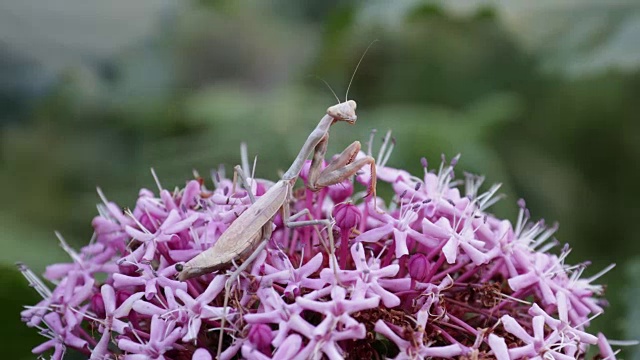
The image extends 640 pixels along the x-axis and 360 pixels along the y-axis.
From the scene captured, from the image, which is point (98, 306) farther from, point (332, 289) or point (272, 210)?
point (332, 289)

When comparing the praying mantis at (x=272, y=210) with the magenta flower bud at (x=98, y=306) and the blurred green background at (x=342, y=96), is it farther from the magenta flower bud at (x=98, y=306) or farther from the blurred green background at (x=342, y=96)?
the blurred green background at (x=342, y=96)

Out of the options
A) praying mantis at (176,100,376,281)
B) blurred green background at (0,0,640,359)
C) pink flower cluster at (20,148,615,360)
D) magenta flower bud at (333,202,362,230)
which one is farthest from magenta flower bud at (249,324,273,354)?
blurred green background at (0,0,640,359)

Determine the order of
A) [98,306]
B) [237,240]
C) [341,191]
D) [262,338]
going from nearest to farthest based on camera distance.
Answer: [262,338] → [237,240] → [98,306] → [341,191]

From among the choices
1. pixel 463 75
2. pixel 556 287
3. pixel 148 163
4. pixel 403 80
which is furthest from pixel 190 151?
pixel 556 287

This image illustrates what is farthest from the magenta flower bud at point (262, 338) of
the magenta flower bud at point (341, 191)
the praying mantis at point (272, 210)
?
the magenta flower bud at point (341, 191)

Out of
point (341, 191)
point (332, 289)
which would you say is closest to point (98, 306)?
point (332, 289)

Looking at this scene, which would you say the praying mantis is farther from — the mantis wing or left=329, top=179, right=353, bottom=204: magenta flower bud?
left=329, top=179, right=353, bottom=204: magenta flower bud
